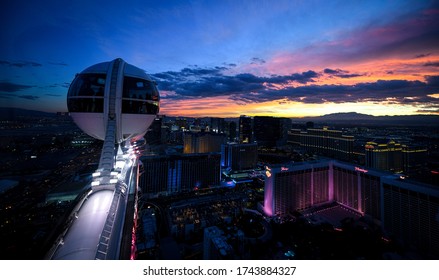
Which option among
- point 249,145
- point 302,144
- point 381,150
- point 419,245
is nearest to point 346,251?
point 419,245

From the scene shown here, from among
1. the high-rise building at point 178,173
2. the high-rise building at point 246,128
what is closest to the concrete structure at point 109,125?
the high-rise building at point 178,173

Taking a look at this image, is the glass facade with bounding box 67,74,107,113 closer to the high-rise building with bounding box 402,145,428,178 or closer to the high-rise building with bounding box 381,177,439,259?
the high-rise building with bounding box 381,177,439,259

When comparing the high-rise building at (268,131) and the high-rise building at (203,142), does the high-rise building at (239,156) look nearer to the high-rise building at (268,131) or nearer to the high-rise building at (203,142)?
the high-rise building at (203,142)

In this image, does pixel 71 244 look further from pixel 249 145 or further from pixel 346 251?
pixel 249 145

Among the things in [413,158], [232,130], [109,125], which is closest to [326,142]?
[413,158]

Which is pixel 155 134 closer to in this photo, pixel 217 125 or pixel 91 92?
pixel 217 125

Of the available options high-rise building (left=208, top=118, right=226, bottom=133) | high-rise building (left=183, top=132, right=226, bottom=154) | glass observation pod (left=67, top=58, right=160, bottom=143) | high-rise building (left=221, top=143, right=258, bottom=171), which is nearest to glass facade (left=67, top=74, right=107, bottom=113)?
glass observation pod (left=67, top=58, right=160, bottom=143)
